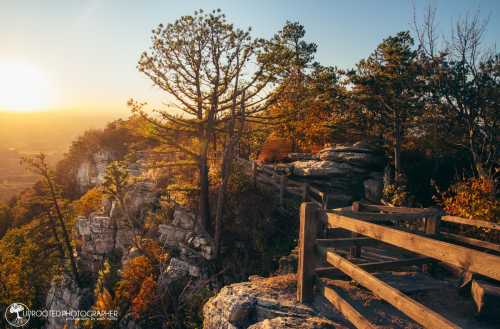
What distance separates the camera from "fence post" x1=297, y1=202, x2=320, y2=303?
537 cm

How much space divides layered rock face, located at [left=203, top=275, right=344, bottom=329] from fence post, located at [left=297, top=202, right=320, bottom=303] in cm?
26

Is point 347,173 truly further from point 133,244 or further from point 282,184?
point 133,244

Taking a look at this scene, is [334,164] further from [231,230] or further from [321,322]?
[321,322]

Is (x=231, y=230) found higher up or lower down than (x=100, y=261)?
higher up

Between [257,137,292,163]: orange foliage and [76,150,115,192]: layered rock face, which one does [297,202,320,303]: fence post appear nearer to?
[257,137,292,163]: orange foliage

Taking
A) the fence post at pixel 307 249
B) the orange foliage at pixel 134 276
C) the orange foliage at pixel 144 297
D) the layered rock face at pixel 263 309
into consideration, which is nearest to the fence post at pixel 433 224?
the fence post at pixel 307 249

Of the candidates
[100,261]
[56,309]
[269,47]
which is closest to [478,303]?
[269,47]

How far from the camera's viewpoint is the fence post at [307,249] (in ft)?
17.6

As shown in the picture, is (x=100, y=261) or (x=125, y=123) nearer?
(x=125, y=123)

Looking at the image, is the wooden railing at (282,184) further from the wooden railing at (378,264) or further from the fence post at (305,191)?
the wooden railing at (378,264)

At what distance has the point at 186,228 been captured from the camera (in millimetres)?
18594

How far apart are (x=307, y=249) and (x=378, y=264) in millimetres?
1528

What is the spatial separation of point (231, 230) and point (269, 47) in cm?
967

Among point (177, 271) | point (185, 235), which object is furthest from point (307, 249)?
point (185, 235)
